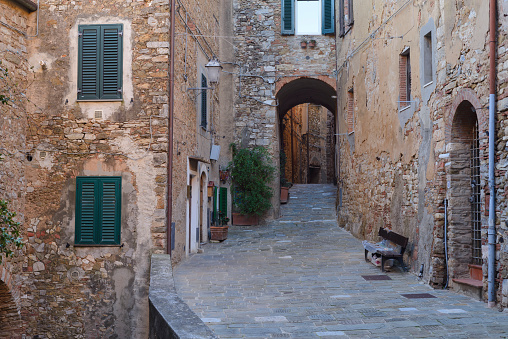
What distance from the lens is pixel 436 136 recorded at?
808 centimetres

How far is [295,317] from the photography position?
607cm

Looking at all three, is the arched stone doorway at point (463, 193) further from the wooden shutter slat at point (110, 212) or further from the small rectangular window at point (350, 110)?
the small rectangular window at point (350, 110)

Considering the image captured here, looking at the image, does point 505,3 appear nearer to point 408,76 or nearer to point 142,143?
point 408,76

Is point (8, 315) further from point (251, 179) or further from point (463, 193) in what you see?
point (251, 179)

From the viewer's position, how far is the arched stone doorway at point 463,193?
7.50 metres

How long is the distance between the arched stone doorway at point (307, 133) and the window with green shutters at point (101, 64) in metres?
9.29

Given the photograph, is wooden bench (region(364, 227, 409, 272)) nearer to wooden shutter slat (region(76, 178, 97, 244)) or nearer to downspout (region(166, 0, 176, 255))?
downspout (region(166, 0, 176, 255))

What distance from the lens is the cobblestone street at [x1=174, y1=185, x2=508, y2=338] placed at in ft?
18.0

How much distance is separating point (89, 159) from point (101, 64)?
174cm

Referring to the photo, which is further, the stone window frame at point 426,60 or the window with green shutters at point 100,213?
the window with green shutters at point 100,213

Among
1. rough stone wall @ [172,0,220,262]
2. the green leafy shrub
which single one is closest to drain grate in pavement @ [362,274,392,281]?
rough stone wall @ [172,0,220,262]

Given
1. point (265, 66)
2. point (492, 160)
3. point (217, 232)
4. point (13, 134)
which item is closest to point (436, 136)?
point (492, 160)

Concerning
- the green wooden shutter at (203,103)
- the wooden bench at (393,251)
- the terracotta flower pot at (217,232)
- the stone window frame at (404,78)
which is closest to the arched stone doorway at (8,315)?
the terracotta flower pot at (217,232)

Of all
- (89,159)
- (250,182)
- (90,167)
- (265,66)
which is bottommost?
(250,182)
